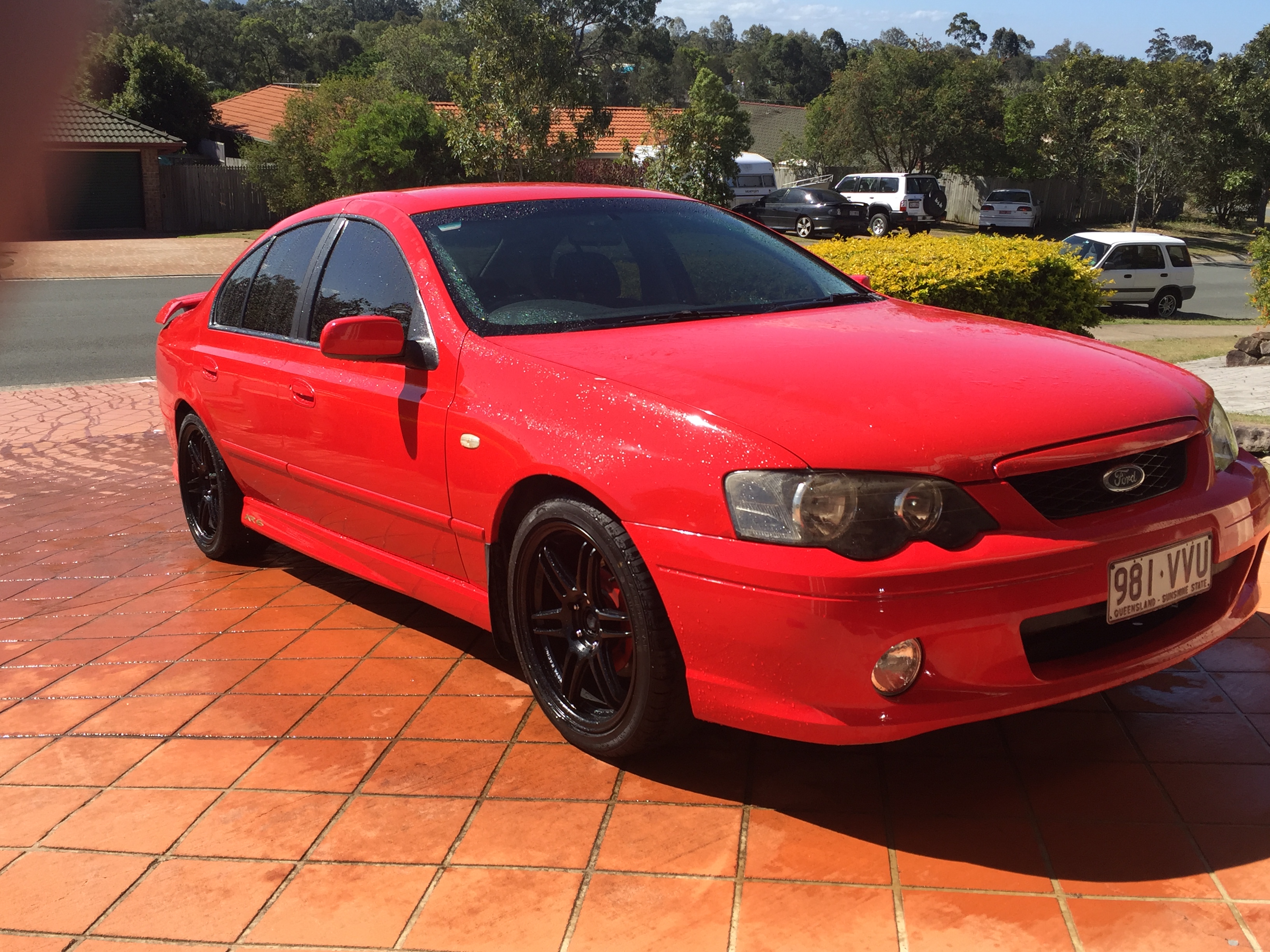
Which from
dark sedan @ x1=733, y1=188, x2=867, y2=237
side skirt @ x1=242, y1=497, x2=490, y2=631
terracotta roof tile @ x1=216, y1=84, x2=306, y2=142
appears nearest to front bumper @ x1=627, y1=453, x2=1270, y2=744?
side skirt @ x1=242, y1=497, x2=490, y2=631

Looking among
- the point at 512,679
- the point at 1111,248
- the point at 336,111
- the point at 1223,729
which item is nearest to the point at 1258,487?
the point at 1223,729

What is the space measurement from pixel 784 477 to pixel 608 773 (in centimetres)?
105

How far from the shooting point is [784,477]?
105 inches

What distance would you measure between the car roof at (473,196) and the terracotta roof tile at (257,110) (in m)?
46.6

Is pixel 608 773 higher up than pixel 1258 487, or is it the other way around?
pixel 1258 487

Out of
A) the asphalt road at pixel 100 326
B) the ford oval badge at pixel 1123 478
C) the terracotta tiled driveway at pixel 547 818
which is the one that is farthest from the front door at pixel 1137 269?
the ford oval badge at pixel 1123 478

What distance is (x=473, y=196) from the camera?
4.27 meters

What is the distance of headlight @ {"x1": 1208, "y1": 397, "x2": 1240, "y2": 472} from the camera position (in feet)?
10.5

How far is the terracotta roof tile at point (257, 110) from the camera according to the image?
165ft

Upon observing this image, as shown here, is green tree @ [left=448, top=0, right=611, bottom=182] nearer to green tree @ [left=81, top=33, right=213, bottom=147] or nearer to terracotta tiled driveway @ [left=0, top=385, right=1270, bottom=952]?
green tree @ [left=81, top=33, right=213, bottom=147]

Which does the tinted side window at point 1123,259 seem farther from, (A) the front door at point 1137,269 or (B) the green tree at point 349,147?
(B) the green tree at point 349,147

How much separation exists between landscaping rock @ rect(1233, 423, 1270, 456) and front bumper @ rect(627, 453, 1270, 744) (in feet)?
A: 13.9

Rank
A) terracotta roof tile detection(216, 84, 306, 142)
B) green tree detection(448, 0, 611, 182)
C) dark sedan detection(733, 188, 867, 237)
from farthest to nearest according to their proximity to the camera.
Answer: terracotta roof tile detection(216, 84, 306, 142), dark sedan detection(733, 188, 867, 237), green tree detection(448, 0, 611, 182)

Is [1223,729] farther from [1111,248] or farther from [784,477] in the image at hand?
[1111,248]
